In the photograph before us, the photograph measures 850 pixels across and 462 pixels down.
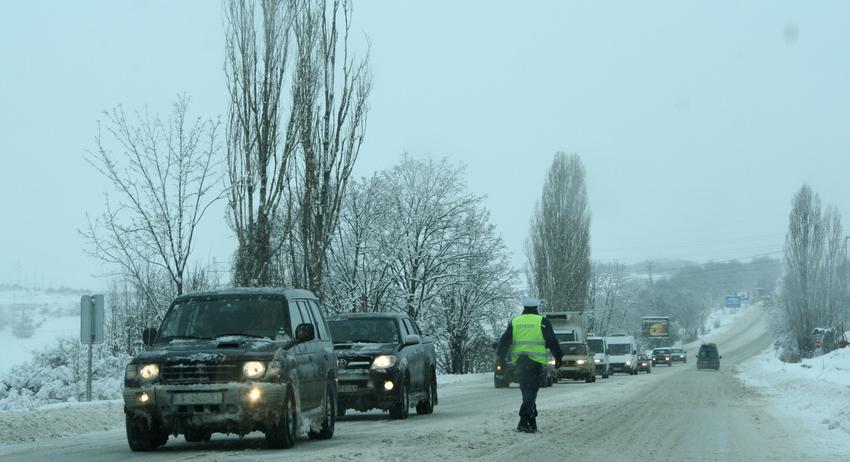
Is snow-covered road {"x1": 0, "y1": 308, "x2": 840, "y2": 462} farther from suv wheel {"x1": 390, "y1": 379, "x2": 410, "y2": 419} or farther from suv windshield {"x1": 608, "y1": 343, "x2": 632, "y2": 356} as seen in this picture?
suv windshield {"x1": 608, "y1": 343, "x2": 632, "y2": 356}

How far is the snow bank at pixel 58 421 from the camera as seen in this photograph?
15.8 meters

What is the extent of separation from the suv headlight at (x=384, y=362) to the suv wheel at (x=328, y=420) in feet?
11.8

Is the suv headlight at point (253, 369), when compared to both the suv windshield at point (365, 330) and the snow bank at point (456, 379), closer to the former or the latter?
the suv windshield at point (365, 330)

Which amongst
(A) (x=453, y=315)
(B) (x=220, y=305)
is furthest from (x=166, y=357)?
(A) (x=453, y=315)

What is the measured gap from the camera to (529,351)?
1549 centimetres

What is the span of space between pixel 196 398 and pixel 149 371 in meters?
0.67

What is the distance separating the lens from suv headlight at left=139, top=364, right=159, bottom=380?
12.8m

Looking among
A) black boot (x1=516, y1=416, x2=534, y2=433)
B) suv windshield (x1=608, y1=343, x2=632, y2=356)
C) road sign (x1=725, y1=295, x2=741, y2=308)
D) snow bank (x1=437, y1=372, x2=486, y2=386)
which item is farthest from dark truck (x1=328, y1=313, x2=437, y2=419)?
road sign (x1=725, y1=295, x2=741, y2=308)

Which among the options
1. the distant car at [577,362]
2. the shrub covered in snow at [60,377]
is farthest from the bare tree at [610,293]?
the shrub covered in snow at [60,377]

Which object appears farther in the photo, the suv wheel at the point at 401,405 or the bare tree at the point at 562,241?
the bare tree at the point at 562,241

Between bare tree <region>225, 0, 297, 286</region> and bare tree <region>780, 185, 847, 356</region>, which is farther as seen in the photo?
bare tree <region>780, 185, 847, 356</region>

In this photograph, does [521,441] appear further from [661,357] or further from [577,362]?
[661,357]

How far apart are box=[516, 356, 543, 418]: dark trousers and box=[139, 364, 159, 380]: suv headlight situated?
4805mm

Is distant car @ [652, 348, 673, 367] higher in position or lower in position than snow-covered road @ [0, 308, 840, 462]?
lower
